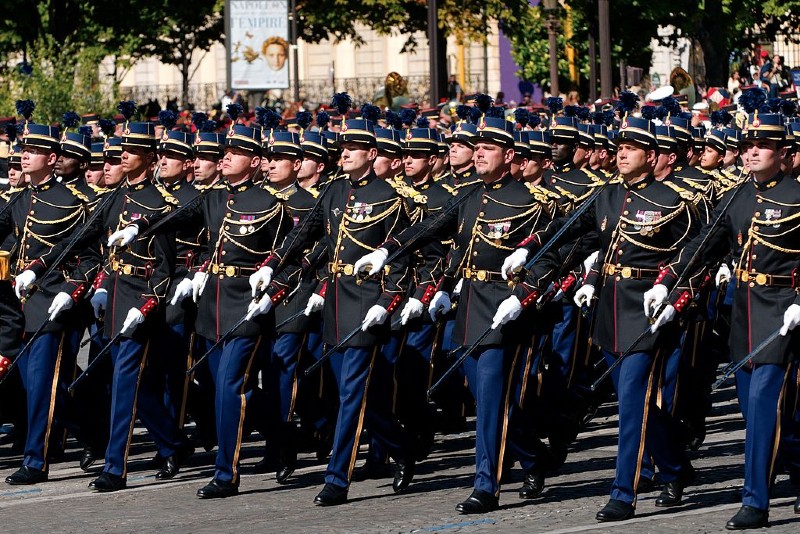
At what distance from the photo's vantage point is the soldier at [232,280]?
10586 mm

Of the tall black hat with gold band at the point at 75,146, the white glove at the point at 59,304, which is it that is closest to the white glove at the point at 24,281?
the white glove at the point at 59,304

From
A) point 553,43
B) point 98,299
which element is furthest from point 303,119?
point 553,43

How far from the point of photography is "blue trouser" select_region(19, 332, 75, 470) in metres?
11.3

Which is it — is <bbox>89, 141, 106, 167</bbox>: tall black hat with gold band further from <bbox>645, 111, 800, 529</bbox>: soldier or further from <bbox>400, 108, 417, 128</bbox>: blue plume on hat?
<bbox>645, 111, 800, 529</bbox>: soldier

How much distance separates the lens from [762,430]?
917 cm

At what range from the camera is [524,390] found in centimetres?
1044

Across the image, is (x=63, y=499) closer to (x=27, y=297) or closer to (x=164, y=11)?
(x=27, y=297)

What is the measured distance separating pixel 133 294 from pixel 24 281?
65cm

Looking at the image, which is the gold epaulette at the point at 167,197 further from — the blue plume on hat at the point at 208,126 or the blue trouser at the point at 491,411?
the blue trouser at the point at 491,411

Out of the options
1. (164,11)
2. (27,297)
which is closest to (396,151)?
(27,297)

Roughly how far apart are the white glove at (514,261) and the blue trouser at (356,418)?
0.94 m

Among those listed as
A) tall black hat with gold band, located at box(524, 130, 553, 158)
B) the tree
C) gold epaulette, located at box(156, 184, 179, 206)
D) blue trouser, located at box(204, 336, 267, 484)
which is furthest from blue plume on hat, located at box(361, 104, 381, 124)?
the tree

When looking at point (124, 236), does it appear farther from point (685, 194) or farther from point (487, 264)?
point (685, 194)

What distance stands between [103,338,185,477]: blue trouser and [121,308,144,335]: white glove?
13 centimetres
